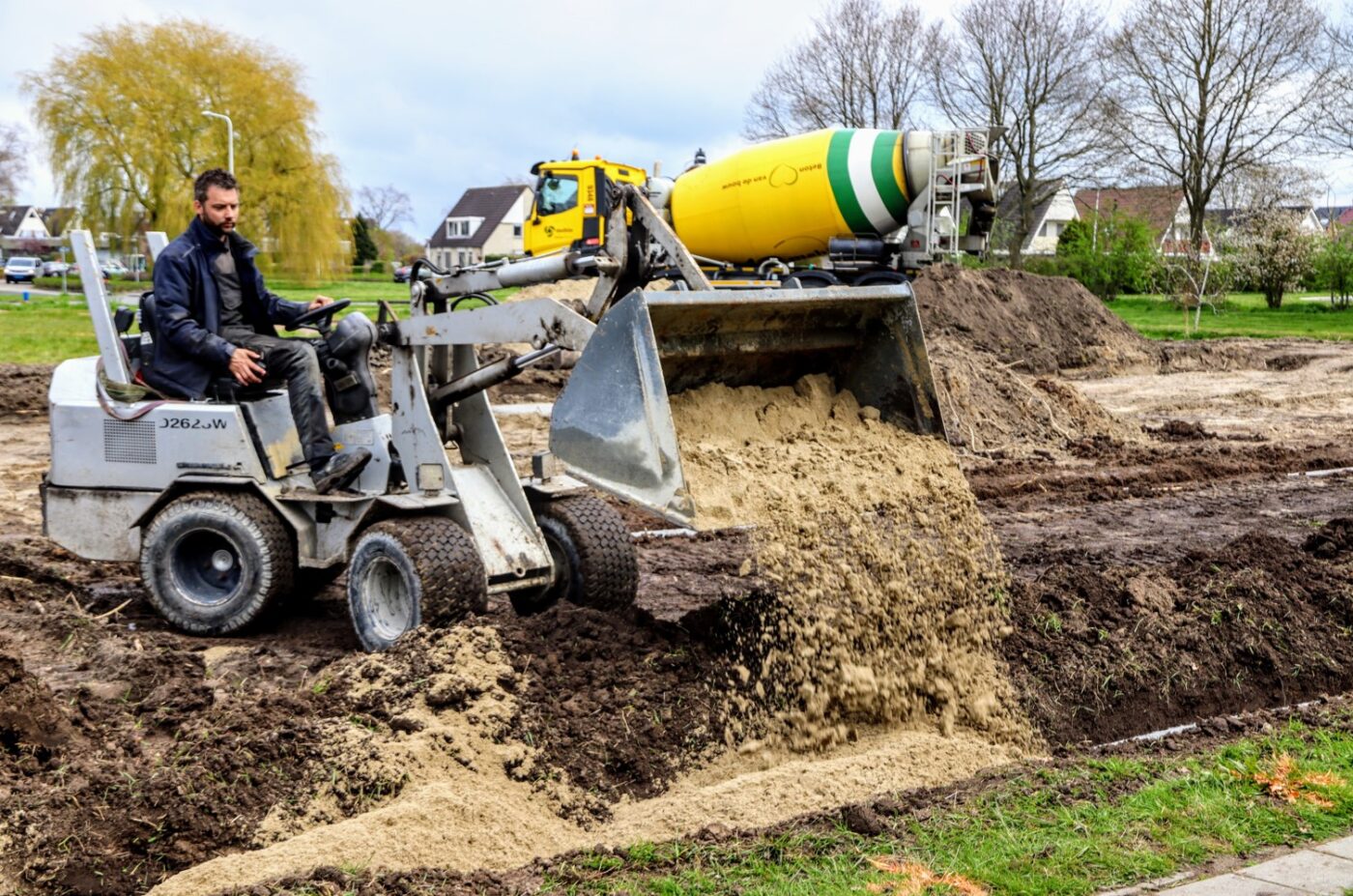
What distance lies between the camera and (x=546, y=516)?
22.8 ft

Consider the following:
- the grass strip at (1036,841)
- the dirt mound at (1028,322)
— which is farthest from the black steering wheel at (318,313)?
the dirt mound at (1028,322)

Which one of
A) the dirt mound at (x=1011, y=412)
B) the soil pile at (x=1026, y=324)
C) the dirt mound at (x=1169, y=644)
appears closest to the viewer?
the dirt mound at (x=1169, y=644)

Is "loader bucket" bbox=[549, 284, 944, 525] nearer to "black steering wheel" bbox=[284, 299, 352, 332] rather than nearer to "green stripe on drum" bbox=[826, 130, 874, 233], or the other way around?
"black steering wheel" bbox=[284, 299, 352, 332]

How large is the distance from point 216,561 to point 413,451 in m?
1.36

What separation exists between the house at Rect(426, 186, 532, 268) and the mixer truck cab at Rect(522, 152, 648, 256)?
57405 millimetres

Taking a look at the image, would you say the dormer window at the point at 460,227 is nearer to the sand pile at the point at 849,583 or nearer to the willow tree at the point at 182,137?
the willow tree at the point at 182,137

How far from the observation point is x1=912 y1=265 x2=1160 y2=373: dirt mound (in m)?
24.1

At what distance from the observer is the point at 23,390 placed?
53.2 ft

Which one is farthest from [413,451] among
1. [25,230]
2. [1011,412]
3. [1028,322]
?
[25,230]

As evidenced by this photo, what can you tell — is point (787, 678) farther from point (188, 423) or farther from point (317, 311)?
point (188, 423)

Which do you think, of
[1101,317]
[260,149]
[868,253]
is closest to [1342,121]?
[1101,317]

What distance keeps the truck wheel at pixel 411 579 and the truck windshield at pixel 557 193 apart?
19.0 m

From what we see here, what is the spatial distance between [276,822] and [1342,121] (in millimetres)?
42309

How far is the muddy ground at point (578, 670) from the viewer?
4.87 metres
